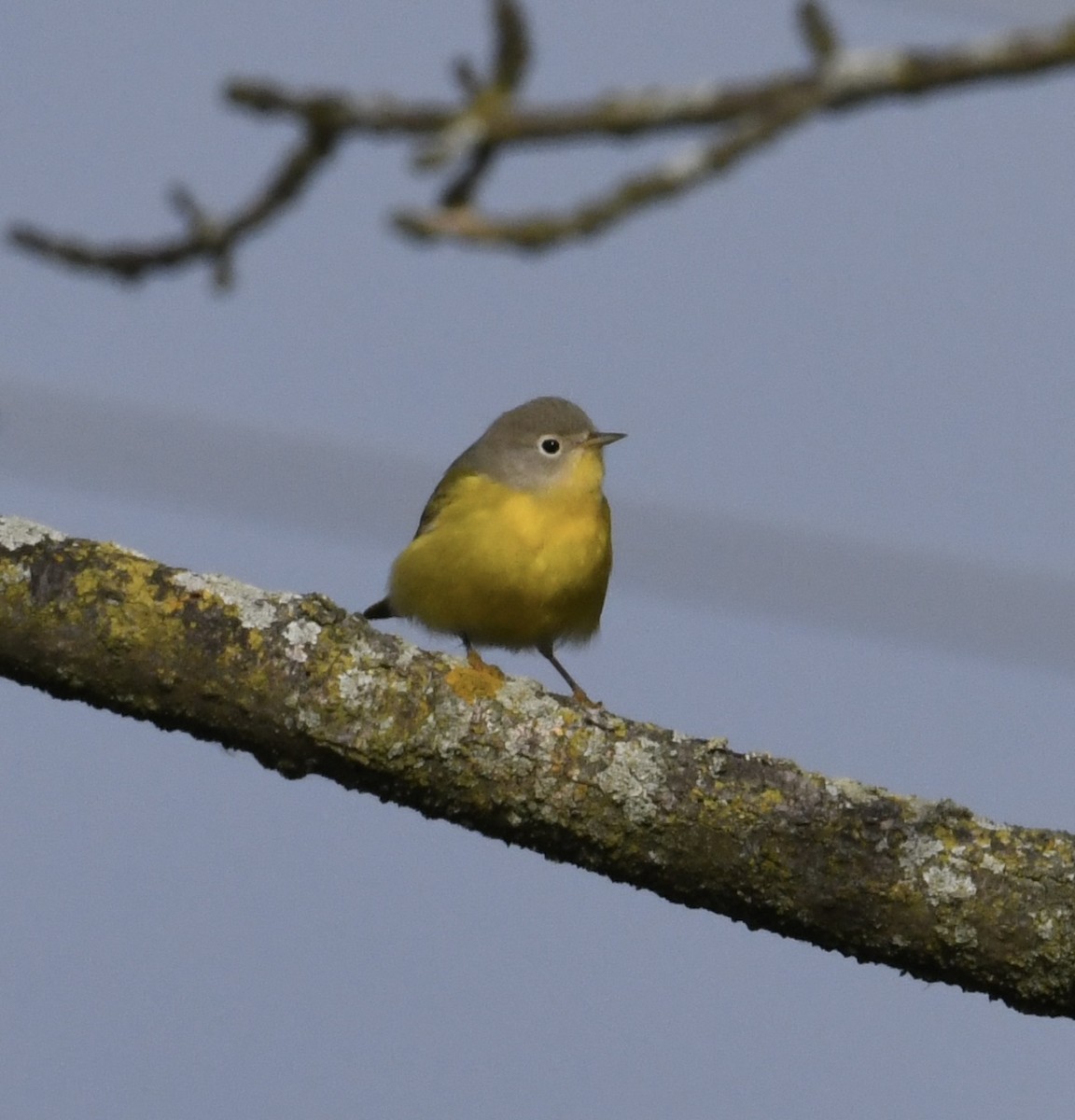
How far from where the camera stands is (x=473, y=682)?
4758 mm

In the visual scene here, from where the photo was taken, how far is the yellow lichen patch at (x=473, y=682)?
15.5 ft

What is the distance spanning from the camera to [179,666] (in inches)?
179

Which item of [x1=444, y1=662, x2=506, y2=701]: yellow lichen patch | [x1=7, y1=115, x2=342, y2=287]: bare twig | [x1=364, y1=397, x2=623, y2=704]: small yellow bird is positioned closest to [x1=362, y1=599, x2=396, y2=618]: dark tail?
[x1=364, y1=397, x2=623, y2=704]: small yellow bird

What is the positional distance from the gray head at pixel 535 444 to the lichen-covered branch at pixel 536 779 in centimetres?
316

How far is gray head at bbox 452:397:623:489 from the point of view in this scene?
313 inches

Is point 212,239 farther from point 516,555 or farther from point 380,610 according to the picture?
point 380,610

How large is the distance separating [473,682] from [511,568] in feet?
8.42

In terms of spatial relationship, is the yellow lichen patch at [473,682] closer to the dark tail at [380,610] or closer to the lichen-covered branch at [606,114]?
the lichen-covered branch at [606,114]

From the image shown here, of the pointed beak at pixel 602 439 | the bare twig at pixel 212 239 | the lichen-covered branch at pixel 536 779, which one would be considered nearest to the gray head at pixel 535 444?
the pointed beak at pixel 602 439

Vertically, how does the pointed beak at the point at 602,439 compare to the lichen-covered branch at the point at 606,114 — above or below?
above

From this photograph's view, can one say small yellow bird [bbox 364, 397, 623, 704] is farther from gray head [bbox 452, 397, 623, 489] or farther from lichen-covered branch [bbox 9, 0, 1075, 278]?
lichen-covered branch [bbox 9, 0, 1075, 278]

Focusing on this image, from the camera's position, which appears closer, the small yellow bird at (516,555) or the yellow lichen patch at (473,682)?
the yellow lichen patch at (473,682)

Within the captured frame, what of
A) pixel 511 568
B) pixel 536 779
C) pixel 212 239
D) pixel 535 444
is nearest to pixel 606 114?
pixel 212 239

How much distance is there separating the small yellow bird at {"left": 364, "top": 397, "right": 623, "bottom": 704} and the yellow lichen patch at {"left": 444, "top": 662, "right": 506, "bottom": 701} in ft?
7.51
